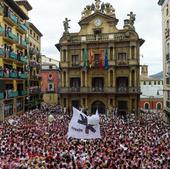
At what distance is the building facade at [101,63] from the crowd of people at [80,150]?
68.4 feet

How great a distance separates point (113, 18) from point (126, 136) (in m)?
28.0

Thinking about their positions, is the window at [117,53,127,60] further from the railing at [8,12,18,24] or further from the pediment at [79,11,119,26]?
the railing at [8,12,18,24]

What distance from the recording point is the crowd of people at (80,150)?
59.3 feet

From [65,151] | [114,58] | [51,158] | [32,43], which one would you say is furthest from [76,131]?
→ [32,43]

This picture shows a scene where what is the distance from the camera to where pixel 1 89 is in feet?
127

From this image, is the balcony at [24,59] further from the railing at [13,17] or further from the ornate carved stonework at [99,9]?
the ornate carved stonework at [99,9]

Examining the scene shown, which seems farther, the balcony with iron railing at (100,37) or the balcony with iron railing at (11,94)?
the balcony with iron railing at (100,37)

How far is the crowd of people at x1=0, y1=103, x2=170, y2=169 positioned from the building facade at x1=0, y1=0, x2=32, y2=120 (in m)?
11.2

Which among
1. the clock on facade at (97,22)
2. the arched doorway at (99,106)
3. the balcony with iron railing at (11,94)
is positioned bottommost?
the arched doorway at (99,106)

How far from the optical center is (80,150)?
72.7ft

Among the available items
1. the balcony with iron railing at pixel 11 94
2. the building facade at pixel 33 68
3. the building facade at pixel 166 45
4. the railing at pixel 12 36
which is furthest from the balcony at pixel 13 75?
the building facade at pixel 166 45

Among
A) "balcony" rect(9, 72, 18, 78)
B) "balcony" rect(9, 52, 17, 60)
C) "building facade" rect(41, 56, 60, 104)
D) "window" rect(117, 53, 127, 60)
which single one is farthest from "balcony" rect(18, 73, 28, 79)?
"building facade" rect(41, 56, 60, 104)

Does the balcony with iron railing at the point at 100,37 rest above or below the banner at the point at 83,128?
above

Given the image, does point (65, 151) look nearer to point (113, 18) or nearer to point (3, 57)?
point (3, 57)
